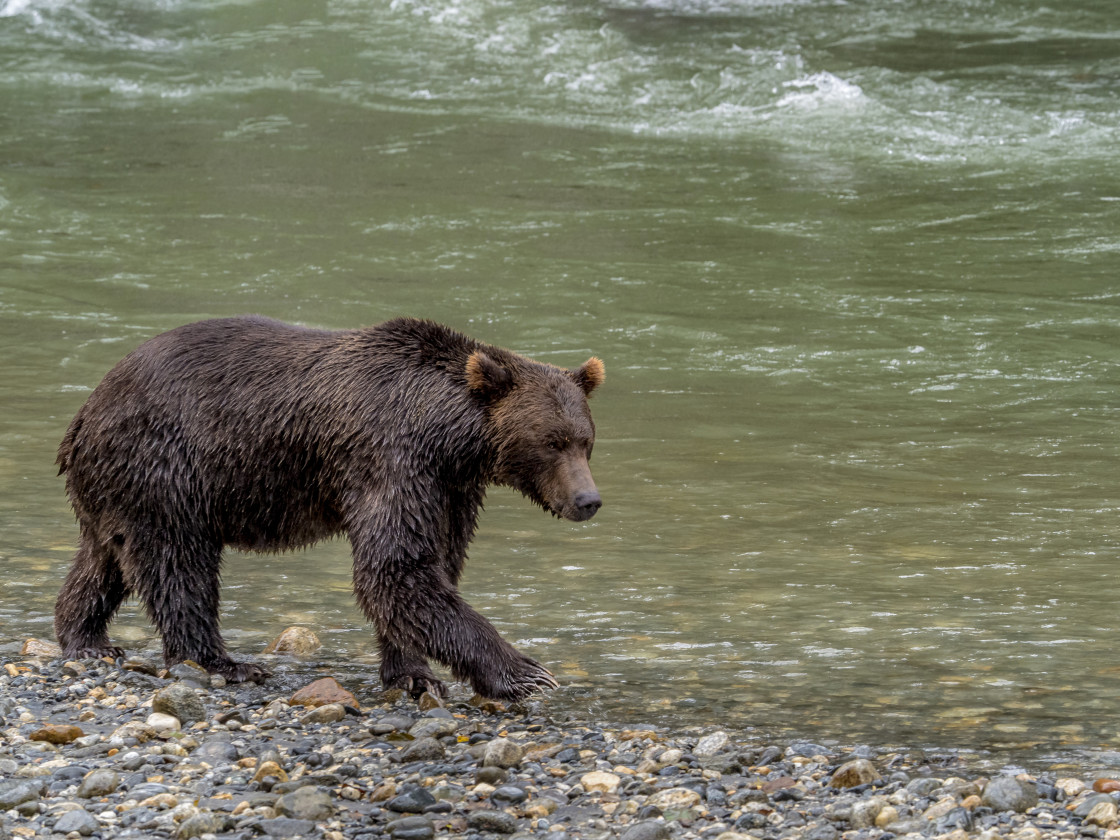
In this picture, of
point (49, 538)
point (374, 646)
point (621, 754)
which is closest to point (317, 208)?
point (49, 538)

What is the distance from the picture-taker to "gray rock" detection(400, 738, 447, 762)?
5.74 meters

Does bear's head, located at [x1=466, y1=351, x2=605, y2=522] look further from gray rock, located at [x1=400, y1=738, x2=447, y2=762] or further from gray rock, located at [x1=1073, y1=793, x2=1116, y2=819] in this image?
gray rock, located at [x1=1073, y1=793, x2=1116, y2=819]

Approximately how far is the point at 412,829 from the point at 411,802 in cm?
21

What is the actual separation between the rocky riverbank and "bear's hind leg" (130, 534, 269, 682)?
0.33m

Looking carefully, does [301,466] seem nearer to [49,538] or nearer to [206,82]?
[49,538]

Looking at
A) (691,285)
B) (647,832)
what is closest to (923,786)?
(647,832)

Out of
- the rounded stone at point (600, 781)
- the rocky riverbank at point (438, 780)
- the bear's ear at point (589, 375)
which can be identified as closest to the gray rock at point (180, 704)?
the rocky riverbank at point (438, 780)

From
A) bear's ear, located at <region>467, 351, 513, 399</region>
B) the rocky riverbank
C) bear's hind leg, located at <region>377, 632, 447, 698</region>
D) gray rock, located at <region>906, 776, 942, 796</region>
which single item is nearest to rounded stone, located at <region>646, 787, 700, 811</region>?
the rocky riverbank

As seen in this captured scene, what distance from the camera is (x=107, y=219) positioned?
1923 cm

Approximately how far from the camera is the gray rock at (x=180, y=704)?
606cm

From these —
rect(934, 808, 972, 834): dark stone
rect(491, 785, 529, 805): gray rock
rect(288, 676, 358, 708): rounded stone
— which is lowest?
rect(288, 676, 358, 708): rounded stone

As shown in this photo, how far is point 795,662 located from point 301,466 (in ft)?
8.19

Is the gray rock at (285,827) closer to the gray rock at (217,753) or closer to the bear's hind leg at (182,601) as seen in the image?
the gray rock at (217,753)

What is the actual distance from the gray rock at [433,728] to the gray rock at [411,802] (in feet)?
2.37
